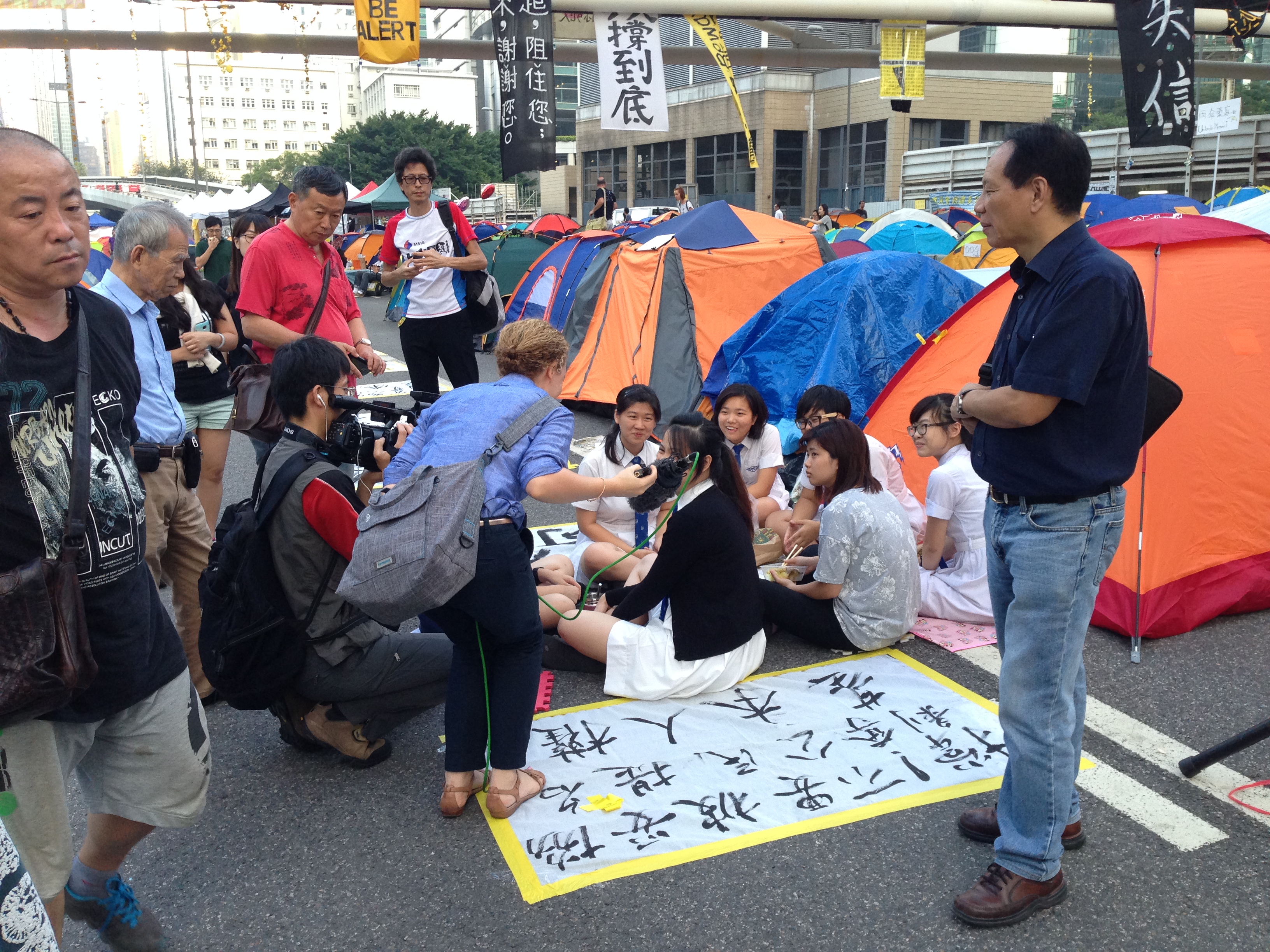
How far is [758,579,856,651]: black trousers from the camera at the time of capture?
377 cm

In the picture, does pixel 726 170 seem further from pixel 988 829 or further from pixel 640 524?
pixel 988 829

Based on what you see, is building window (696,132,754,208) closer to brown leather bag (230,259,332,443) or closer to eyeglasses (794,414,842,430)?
eyeglasses (794,414,842,430)

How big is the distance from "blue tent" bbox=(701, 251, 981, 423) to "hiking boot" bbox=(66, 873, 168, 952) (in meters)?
4.66

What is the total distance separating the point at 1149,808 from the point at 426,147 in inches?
1967

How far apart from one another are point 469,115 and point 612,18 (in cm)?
8419

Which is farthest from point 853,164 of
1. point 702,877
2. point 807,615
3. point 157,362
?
point 702,877

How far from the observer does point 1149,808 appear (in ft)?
8.88

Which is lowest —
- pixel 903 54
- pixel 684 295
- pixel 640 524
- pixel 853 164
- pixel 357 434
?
pixel 640 524

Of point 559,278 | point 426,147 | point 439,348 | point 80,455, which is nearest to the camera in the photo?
point 80,455

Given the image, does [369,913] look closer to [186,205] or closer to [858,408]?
[858,408]

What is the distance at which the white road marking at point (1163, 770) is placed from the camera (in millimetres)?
2641

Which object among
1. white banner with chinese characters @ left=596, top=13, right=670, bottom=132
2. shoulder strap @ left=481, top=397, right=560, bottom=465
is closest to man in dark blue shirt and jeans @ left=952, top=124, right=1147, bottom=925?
shoulder strap @ left=481, top=397, right=560, bottom=465

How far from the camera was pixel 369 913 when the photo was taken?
7.77ft

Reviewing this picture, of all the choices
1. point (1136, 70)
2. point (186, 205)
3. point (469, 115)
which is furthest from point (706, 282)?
point (469, 115)
